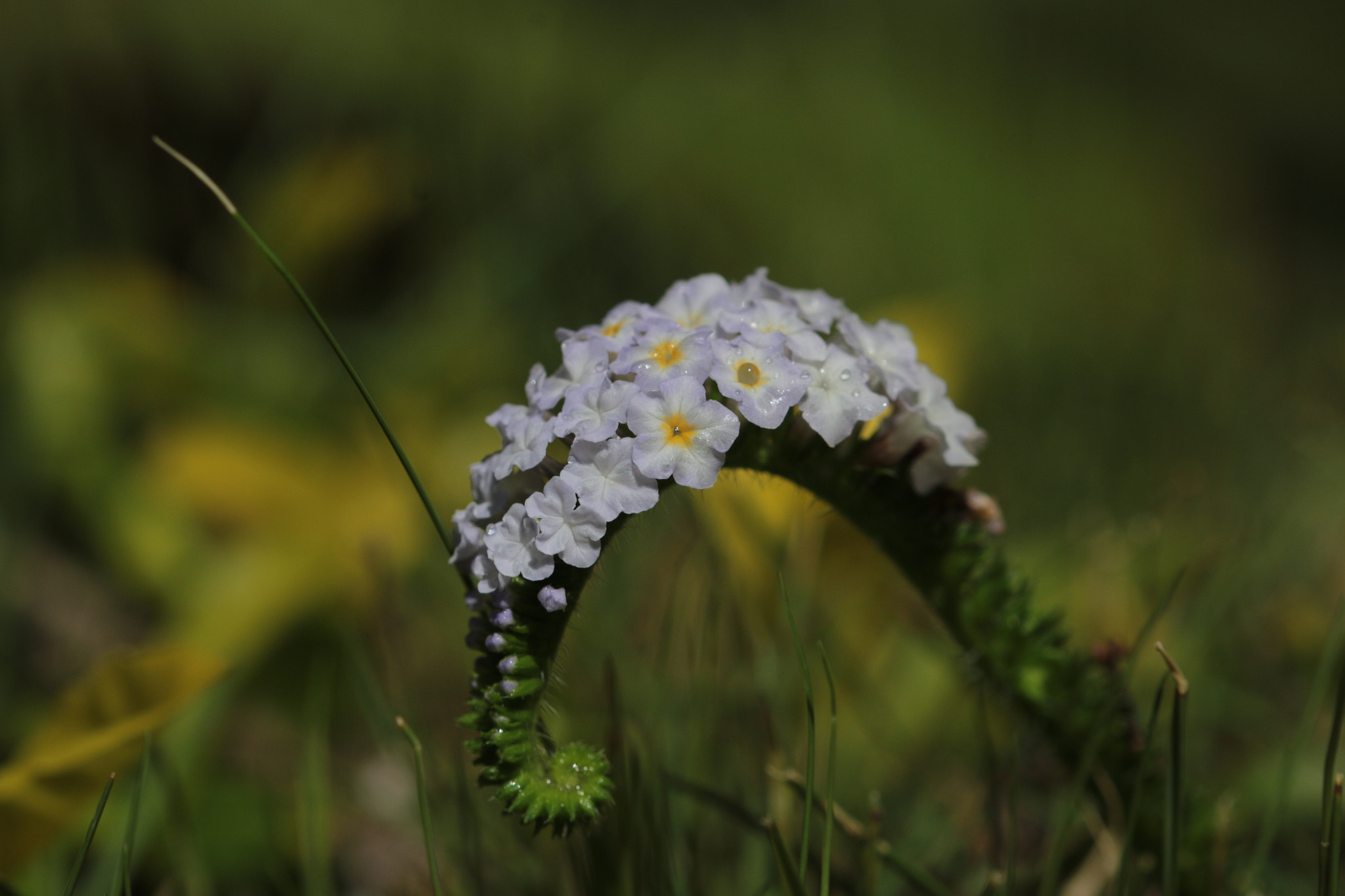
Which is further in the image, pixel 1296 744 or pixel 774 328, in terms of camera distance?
pixel 1296 744

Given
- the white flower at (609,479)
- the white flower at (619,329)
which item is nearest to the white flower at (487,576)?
the white flower at (609,479)

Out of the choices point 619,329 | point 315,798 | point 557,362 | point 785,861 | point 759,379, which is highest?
point 557,362

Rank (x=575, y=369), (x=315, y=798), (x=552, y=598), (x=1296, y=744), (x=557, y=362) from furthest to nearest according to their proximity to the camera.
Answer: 1. (x=557, y=362)
2. (x=315, y=798)
3. (x=1296, y=744)
4. (x=575, y=369)
5. (x=552, y=598)

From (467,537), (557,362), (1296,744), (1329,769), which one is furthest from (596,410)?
(557,362)

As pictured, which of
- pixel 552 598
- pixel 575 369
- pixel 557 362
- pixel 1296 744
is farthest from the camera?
pixel 557 362

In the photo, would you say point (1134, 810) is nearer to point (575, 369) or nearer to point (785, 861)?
point (785, 861)

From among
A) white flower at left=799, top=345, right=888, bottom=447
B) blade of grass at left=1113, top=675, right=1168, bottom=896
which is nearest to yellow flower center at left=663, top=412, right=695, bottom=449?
white flower at left=799, top=345, right=888, bottom=447

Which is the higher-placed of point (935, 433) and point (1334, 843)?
point (935, 433)

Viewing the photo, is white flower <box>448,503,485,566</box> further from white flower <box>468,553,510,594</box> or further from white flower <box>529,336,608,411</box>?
white flower <box>529,336,608,411</box>
